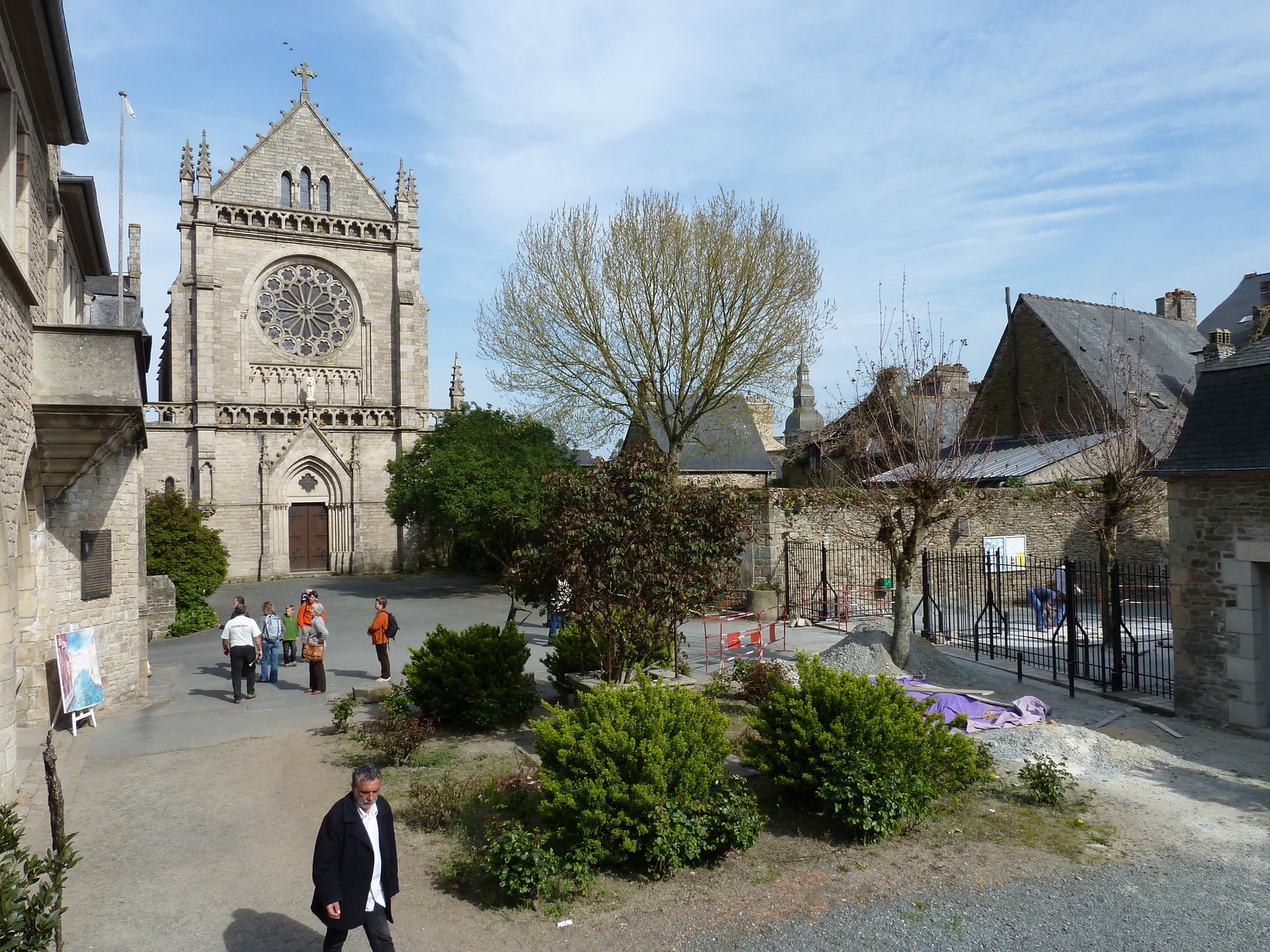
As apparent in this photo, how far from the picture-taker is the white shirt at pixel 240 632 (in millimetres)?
12109

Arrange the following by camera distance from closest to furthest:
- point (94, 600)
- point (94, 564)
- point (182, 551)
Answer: point (94, 564) < point (94, 600) < point (182, 551)

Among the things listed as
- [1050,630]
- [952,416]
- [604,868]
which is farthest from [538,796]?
[952,416]

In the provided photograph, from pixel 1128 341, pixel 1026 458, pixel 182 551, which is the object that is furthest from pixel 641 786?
pixel 1128 341

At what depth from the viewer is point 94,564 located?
11.2 metres

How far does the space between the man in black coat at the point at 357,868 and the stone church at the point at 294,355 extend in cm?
2868

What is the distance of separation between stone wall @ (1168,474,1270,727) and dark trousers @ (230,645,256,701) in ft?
42.5

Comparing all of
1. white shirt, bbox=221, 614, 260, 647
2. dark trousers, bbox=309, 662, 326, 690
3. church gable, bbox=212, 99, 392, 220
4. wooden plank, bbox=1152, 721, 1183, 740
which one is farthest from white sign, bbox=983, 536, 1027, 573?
church gable, bbox=212, 99, 392, 220

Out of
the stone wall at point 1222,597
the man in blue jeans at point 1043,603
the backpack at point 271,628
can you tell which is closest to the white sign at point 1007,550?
the man in blue jeans at point 1043,603

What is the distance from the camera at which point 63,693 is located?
10133mm

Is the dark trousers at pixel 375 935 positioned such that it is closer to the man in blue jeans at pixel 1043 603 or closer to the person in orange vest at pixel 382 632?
the person in orange vest at pixel 382 632

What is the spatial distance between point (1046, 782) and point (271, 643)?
11644 millimetres

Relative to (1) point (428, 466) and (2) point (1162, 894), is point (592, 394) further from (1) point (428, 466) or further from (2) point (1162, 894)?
(2) point (1162, 894)

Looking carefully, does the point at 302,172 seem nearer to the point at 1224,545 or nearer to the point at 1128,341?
the point at 1128,341

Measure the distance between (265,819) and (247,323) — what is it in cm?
2881
